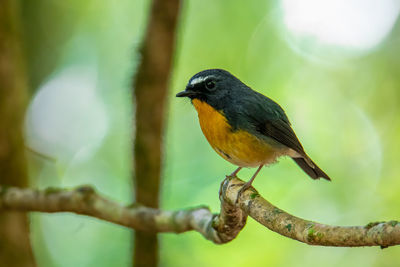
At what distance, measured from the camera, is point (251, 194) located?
2.80m

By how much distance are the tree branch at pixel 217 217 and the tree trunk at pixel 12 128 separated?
49 cm

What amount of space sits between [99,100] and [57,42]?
1341 millimetres

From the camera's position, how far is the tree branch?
1897 mm

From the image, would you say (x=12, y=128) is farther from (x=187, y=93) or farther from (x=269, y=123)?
(x=269, y=123)

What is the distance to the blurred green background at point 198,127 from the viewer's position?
6.88m

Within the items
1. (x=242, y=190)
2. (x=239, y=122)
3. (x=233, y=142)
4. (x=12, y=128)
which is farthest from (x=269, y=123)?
(x=12, y=128)

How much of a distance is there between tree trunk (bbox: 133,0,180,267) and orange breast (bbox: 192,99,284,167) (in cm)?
89

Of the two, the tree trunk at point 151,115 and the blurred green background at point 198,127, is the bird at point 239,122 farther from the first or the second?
the blurred green background at point 198,127

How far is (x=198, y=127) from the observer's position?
26.8 feet

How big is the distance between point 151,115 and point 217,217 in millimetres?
1641

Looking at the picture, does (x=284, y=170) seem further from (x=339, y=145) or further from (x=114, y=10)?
(x=114, y=10)

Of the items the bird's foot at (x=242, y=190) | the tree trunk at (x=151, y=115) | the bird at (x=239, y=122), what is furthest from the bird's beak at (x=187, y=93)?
the bird's foot at (x=242, y=190)

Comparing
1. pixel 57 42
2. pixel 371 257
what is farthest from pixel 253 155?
pixel 57 42

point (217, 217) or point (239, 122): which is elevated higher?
point (239, 122)
